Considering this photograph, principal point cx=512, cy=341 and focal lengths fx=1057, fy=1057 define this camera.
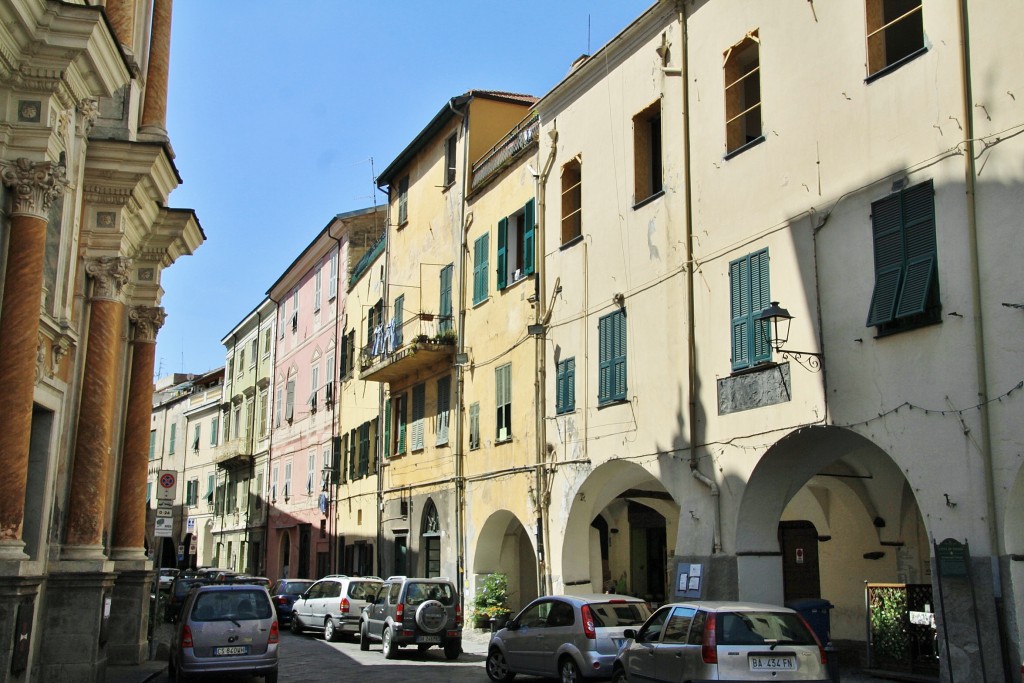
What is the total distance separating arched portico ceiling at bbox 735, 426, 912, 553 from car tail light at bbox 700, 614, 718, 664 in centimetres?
406

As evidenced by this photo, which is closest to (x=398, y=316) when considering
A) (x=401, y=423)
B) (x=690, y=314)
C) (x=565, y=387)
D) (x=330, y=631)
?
(x=401, y=423)

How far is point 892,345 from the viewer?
13.1 meters

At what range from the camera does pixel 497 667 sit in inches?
650

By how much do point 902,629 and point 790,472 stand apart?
260 cm

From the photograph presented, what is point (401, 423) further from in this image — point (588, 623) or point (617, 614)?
point (588, 623)

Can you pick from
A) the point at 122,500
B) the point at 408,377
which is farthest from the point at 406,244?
the point at 122,500

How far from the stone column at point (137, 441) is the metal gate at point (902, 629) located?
12.8 metres

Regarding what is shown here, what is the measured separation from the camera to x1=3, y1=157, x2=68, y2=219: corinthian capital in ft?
41.7

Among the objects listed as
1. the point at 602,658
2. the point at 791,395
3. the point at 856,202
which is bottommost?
the point at 602,658

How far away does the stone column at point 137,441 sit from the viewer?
19750 mm

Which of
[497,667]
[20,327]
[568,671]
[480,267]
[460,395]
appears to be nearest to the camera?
[20,327]

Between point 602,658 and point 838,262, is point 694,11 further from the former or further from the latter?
point 602,658

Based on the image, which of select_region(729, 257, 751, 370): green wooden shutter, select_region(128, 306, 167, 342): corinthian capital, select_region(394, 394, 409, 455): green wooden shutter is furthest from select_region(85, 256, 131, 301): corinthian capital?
select_region(394, 394, 409, 455): green wooden shutter

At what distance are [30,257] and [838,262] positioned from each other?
10208mm
